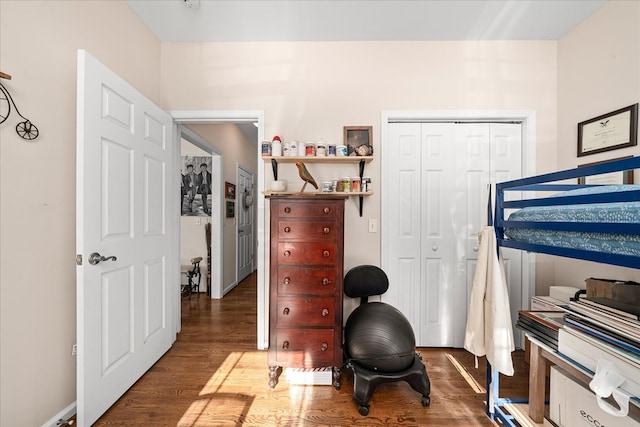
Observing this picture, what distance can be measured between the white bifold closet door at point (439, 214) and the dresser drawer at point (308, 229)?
749 millimetres

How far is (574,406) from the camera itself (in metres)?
1.20

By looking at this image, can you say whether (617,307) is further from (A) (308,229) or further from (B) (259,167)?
(B) (259,167)

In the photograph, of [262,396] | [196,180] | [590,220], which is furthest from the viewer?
[196,180]

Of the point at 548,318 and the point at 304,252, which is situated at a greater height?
the point at 304,252

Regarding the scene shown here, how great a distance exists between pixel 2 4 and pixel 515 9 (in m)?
3.12

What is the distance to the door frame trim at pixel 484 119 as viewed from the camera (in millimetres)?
2176

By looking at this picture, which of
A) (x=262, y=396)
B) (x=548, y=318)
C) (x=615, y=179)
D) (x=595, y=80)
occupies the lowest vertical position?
(x=262, y=396)

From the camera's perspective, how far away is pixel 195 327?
261 cm

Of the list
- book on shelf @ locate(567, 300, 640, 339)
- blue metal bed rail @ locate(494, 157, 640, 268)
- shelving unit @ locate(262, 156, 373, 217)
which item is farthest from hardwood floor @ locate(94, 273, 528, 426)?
shelving unit @ locate(262, 156, 373, 217)

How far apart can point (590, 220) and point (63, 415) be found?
2.83 meters

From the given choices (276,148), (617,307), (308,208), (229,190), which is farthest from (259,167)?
(617,307)

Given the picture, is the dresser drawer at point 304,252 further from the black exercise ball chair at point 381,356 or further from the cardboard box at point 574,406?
the cardboard box at point 574,406

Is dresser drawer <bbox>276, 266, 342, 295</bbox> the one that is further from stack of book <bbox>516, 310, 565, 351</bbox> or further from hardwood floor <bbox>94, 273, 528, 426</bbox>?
stack of book <bbox>516, 310, 565, 351</bbox>

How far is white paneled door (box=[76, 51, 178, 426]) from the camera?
4.43ft
